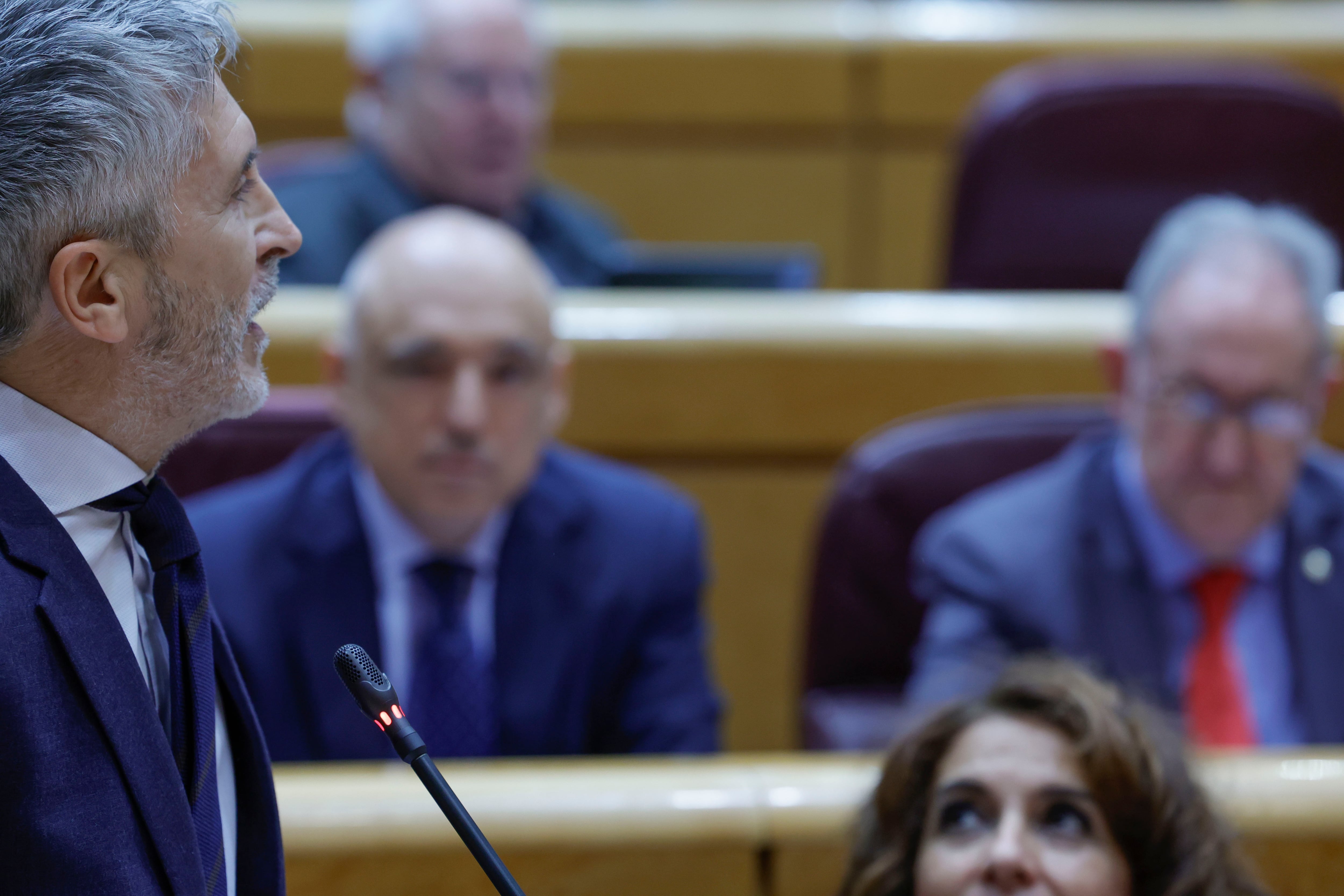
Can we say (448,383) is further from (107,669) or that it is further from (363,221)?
(107,669)

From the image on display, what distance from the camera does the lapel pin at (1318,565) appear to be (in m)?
1.01

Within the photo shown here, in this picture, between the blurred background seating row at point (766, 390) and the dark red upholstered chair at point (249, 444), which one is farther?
the blurred background seating row at point (766, 390)

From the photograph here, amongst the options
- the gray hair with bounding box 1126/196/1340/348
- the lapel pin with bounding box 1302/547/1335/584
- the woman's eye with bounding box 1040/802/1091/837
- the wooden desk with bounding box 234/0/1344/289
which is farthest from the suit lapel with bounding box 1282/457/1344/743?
the wooden desk with bounding box 234/0/1344/289

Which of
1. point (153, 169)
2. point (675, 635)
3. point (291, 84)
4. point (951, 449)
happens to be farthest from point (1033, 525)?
point (291, 84)

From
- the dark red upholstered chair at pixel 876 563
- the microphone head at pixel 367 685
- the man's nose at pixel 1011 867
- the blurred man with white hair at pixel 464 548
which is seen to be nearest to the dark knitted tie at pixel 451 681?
the blurred man with white hair at pixel 464 548

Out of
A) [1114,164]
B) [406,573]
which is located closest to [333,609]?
[406,573]

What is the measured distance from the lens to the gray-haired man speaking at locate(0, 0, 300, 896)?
1.11ft

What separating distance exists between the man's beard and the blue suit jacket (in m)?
0.46

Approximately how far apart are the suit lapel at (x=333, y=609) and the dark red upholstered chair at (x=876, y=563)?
29 centimetres

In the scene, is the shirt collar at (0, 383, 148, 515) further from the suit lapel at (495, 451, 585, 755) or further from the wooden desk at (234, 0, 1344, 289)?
the wooden desk at (234, 0, 1344, 289)

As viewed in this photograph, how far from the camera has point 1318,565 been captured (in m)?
1.01

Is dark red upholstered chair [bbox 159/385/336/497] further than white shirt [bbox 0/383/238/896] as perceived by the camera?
Yes

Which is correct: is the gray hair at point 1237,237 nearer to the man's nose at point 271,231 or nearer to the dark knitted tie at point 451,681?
the dark knitted tie at point 451,681

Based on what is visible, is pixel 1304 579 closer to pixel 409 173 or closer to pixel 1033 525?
pixel 1033 525
